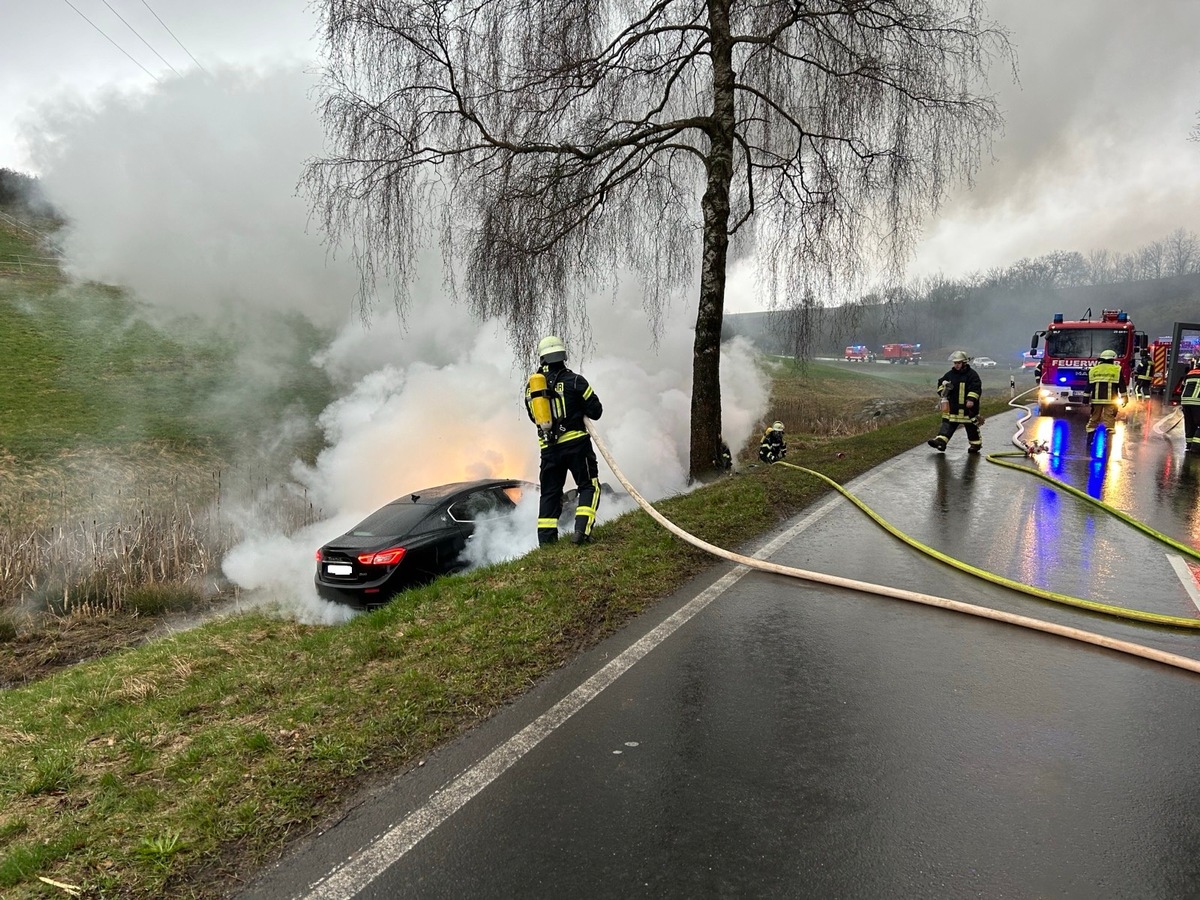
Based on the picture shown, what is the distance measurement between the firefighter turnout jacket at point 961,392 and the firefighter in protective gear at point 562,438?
7.44 m

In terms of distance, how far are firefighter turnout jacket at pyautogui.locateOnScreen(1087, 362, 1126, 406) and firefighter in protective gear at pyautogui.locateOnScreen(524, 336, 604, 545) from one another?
12.3 meters

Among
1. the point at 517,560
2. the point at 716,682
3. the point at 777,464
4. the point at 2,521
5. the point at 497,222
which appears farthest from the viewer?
the point at 2,521

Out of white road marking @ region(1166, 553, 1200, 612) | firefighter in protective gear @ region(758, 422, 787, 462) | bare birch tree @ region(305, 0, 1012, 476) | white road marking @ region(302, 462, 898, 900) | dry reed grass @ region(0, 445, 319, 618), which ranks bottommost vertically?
dry reed grass @ region(0, 445, 319, 618)

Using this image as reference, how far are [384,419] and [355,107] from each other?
9.69 meters

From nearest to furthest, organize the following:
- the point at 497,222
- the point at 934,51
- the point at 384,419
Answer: the point at 934,51
the point at 497,222
the point at 384,419

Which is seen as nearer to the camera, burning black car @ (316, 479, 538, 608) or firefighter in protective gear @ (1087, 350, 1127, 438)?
burning black car @ (316, 479, 538, 608)

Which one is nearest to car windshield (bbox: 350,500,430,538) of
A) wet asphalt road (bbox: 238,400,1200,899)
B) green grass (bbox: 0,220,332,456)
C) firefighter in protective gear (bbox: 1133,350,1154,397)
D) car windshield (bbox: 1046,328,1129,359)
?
wet asphalt road (bbox: 238,400,1200,899)

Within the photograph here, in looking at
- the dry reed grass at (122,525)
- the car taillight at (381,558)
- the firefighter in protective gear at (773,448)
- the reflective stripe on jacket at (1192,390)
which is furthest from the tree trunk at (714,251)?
the reflective stripe on jacket at (1192,390)

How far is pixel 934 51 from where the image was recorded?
7844 millimetres

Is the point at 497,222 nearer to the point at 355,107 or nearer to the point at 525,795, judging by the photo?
the point at 355,107

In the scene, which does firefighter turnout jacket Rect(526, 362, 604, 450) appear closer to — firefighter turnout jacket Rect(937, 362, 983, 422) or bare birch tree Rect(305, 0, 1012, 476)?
bare birch tree Rect(305, 0, 1012, 476)

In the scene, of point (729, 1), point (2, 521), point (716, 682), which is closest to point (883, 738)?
point (716, 682)

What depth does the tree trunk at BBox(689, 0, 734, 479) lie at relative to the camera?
885 cm

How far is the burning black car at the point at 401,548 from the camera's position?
21.4 ft
